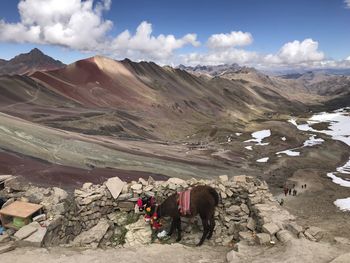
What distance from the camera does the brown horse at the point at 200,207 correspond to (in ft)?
49.1

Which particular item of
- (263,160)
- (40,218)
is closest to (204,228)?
(40,218)

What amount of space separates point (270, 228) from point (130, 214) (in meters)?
6.13

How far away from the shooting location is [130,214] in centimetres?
1705

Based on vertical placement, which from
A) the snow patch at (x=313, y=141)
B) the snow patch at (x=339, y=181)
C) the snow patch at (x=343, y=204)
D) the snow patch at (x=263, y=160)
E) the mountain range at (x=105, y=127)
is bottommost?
the snow patch at (x=313, y=141)

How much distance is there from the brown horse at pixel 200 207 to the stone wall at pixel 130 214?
0.74m

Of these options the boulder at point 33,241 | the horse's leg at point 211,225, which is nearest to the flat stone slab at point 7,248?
the boulder at point 33,241

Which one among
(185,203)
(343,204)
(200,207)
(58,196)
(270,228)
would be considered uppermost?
(58,196)

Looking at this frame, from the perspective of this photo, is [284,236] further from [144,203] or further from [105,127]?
[105,127]

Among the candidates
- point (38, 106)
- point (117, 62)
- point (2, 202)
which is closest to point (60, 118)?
point (38, 106)

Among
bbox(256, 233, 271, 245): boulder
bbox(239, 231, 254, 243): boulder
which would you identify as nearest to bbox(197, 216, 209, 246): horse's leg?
bbox(239, 231, 254, 243): boulder

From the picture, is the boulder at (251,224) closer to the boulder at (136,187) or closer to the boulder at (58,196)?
the boulder at (136,187)

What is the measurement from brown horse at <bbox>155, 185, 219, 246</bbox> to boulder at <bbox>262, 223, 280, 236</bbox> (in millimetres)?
2065

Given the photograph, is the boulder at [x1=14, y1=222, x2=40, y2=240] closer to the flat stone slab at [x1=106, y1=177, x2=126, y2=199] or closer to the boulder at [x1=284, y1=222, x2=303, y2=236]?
the flat stone slab at [x1=106, y1=177, x2=126, y2=199]

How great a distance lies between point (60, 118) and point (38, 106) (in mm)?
11882
